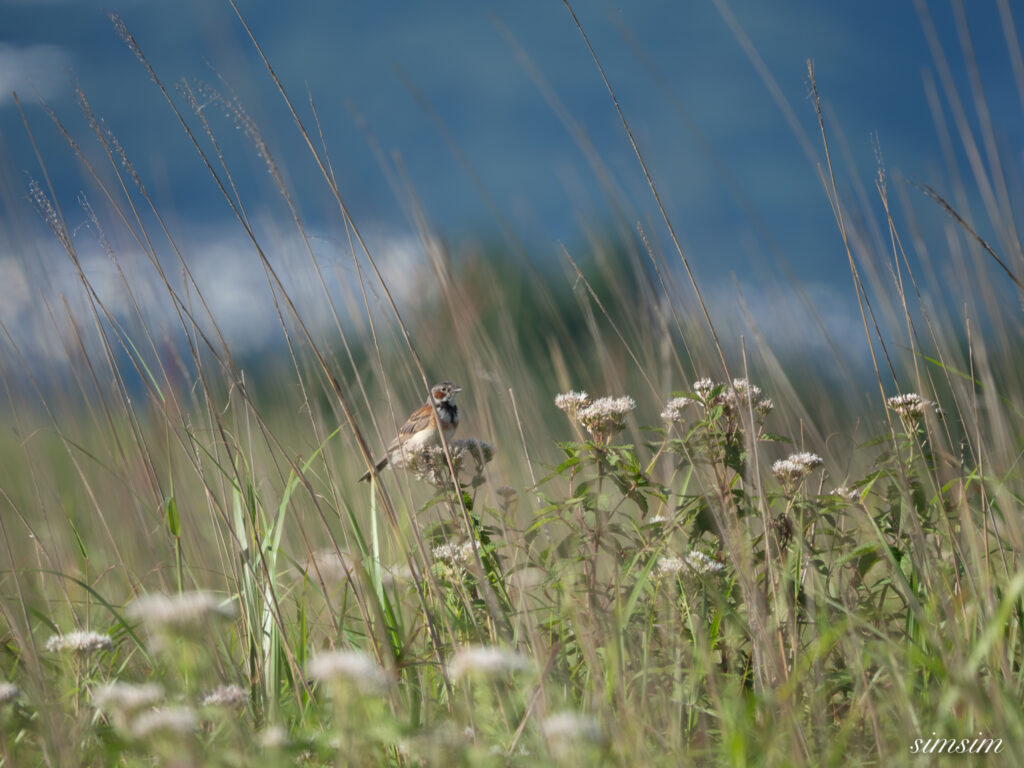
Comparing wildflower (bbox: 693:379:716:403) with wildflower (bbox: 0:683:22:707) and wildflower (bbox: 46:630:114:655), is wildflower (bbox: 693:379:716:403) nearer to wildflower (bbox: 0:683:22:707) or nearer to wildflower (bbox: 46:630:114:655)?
wildflower (bbox: 46:630:114:655)

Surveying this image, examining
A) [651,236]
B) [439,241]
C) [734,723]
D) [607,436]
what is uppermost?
[439,241]

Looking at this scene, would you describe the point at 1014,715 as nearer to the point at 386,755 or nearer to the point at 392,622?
the point at 386,755

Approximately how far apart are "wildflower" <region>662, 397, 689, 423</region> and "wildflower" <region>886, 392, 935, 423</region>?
507 mm

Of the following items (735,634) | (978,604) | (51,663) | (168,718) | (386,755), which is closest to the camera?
(168,718)

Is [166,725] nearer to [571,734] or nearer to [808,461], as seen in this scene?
[571,734]

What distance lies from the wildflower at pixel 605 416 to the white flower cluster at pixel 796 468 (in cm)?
38

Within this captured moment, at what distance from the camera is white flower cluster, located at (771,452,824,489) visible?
1916 mm

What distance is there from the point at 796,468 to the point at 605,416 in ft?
1.54

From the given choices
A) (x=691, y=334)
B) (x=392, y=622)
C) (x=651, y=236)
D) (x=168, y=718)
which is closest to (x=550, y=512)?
(x=392, y=622)

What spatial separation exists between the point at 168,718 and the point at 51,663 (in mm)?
1289

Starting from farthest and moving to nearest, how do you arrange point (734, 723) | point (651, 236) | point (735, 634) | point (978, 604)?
1. point (651, 236)
2. point (735, 634)
3. point (978, 604)
4. point (734, 723)

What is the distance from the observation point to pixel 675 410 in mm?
2033

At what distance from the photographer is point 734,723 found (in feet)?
3.82

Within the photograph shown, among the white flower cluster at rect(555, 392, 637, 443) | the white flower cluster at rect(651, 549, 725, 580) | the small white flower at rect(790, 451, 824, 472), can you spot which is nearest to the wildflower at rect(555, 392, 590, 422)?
the white flower cluster at rect(555, 392, 637, 443)
